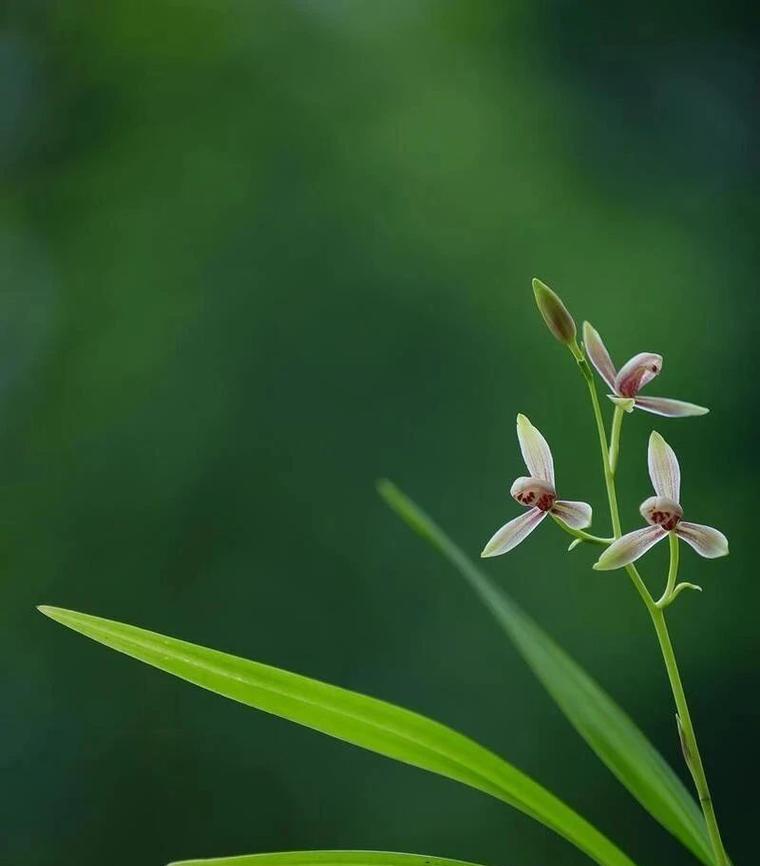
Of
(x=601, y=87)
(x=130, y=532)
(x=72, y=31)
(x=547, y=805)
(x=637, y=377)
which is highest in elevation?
(x=601, y=87)

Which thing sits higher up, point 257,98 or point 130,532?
point 257,98

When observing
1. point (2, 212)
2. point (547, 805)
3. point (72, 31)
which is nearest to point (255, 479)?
point (2, 212)

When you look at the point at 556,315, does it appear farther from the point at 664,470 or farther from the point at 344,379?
the point at 344,379

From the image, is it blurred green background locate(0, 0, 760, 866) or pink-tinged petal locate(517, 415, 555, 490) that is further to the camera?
blurred green background locate(0, 0, 760, 866)

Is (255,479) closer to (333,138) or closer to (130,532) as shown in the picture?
(130,532)

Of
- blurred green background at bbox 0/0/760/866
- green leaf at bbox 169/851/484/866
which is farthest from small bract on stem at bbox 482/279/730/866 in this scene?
blurred green background at bbox 0/0/760/866

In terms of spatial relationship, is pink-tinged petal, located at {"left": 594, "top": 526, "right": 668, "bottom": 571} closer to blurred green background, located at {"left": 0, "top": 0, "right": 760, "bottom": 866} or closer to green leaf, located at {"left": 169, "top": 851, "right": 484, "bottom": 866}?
green leaf, located at {"left": 169, "top": 851, "right": 484, "bottom": 866}

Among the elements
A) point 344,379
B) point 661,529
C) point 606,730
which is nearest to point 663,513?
point 661,529
